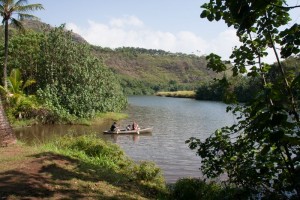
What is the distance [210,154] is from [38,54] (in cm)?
3039

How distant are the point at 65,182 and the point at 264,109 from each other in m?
5.53

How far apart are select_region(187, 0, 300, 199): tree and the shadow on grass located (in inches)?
94.6

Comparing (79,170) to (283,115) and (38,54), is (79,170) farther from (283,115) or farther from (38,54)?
(38,54)

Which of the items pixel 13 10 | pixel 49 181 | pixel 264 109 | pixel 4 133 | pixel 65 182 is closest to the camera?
pixel 264 109

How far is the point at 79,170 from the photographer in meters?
8.69

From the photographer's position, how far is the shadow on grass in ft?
22.7

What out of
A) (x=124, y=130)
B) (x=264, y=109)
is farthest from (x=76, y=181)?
(x=124, y=130)

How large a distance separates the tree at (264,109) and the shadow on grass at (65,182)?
7.89 ft

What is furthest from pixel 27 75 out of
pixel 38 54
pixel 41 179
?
pixel 41 179

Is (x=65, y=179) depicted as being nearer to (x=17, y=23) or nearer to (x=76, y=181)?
(x=76, y=181)

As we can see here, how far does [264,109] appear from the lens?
3244 millimetres

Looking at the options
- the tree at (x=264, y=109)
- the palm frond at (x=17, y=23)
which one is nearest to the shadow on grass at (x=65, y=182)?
the tree at (x=264, y=109)

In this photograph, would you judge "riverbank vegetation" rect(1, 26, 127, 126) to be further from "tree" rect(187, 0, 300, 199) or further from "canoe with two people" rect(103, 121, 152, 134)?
"tree" rect(187, 0, 300, 199)

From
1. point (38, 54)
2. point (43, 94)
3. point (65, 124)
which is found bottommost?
point (65, 124)
